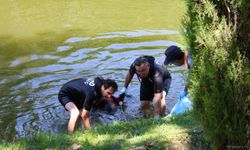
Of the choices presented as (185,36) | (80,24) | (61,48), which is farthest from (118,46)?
(185,36)

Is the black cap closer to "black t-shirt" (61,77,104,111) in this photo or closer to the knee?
"black t-shirt" (61,77,104,111)

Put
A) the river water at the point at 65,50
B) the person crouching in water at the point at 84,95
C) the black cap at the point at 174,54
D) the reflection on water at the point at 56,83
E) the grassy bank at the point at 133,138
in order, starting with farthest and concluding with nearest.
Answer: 1. the river water at the point at 65,50
2. the reflection on water at the point at 56,83
3. the black cap at the point at 174,54
4. the person crouching in water at the point at 84,95
5. the grassy bank at the point at 133,138

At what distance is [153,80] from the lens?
8.06 meters

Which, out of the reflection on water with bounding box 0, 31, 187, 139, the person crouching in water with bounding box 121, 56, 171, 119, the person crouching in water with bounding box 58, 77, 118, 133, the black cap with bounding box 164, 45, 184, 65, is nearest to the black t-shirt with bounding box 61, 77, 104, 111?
the person crouching in water with bounding box 58, 77, 118, 133

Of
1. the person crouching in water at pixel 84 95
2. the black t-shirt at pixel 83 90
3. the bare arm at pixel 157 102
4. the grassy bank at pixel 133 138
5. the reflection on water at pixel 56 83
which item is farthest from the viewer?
the reflection on water at pixel 56 83

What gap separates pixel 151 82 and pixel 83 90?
1440 mm

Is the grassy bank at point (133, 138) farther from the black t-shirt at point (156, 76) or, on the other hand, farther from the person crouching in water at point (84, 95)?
the black t-shirt at point (156, 76)

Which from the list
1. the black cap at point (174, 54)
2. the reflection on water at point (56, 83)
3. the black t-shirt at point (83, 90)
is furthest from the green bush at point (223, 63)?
the reflection on water at point (56, 83)

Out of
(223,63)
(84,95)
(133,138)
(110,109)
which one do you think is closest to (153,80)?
(110,109)

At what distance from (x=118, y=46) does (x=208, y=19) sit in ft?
29.1

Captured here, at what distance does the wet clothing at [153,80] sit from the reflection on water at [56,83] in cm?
41

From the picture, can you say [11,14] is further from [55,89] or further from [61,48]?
[55,89]

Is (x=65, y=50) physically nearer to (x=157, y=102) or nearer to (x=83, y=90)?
(x=83, y=90)

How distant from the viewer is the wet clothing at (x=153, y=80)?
308 inches
